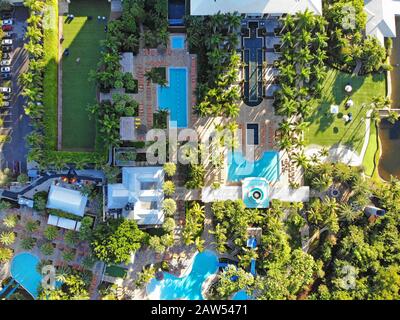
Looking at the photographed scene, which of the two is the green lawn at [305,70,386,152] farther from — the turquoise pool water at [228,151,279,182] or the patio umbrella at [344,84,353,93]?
the turquoise pool water at [228,151,279,182]

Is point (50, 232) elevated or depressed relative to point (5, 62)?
depressed

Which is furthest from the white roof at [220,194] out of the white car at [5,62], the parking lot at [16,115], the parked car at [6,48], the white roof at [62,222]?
the parked car at [6,48]

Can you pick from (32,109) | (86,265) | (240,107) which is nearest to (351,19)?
(240,107)

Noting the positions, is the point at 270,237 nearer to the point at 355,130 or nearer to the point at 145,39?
the point at 355,130

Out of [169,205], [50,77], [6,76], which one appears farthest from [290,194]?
[6,76]

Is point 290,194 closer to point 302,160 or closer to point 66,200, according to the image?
point 302,160
